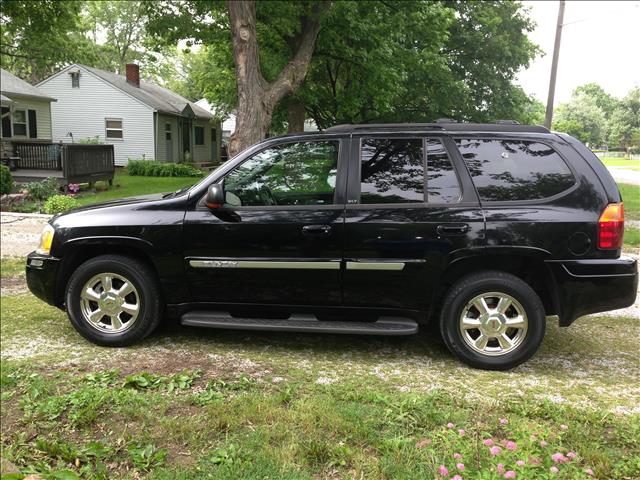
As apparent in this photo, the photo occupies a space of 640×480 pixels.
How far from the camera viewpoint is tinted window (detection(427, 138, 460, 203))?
408cm

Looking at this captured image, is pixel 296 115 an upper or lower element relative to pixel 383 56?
lower

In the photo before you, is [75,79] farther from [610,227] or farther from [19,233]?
[610,227]

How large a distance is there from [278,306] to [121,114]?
27.3 meters

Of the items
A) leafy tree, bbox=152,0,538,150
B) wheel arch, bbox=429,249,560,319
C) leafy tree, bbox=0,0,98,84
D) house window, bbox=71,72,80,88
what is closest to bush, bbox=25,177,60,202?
leafy tree, bbox=152,0,538,150

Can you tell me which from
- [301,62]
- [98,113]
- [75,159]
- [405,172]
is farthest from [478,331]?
[98,113]

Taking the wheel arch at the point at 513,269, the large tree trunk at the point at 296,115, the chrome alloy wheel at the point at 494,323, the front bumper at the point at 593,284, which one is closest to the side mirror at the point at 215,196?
the wheel arch at the point at 513,269

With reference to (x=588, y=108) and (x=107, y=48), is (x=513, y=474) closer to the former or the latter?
(x=588, y=108)

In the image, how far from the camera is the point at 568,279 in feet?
12.9

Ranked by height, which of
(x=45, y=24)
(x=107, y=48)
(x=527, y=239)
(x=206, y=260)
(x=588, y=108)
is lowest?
(x=206, y=260)

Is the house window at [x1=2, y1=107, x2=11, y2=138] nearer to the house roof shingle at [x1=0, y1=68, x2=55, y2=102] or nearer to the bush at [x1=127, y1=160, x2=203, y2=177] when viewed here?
the house roof shingle at [x1=0, y1=68, x2=55, y2=102]

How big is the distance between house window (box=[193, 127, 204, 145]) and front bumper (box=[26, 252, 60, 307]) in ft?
102

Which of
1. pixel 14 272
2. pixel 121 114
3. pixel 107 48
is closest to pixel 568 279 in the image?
pixel 14 272

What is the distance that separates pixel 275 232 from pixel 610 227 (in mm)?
2407

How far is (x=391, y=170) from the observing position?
4195mm
